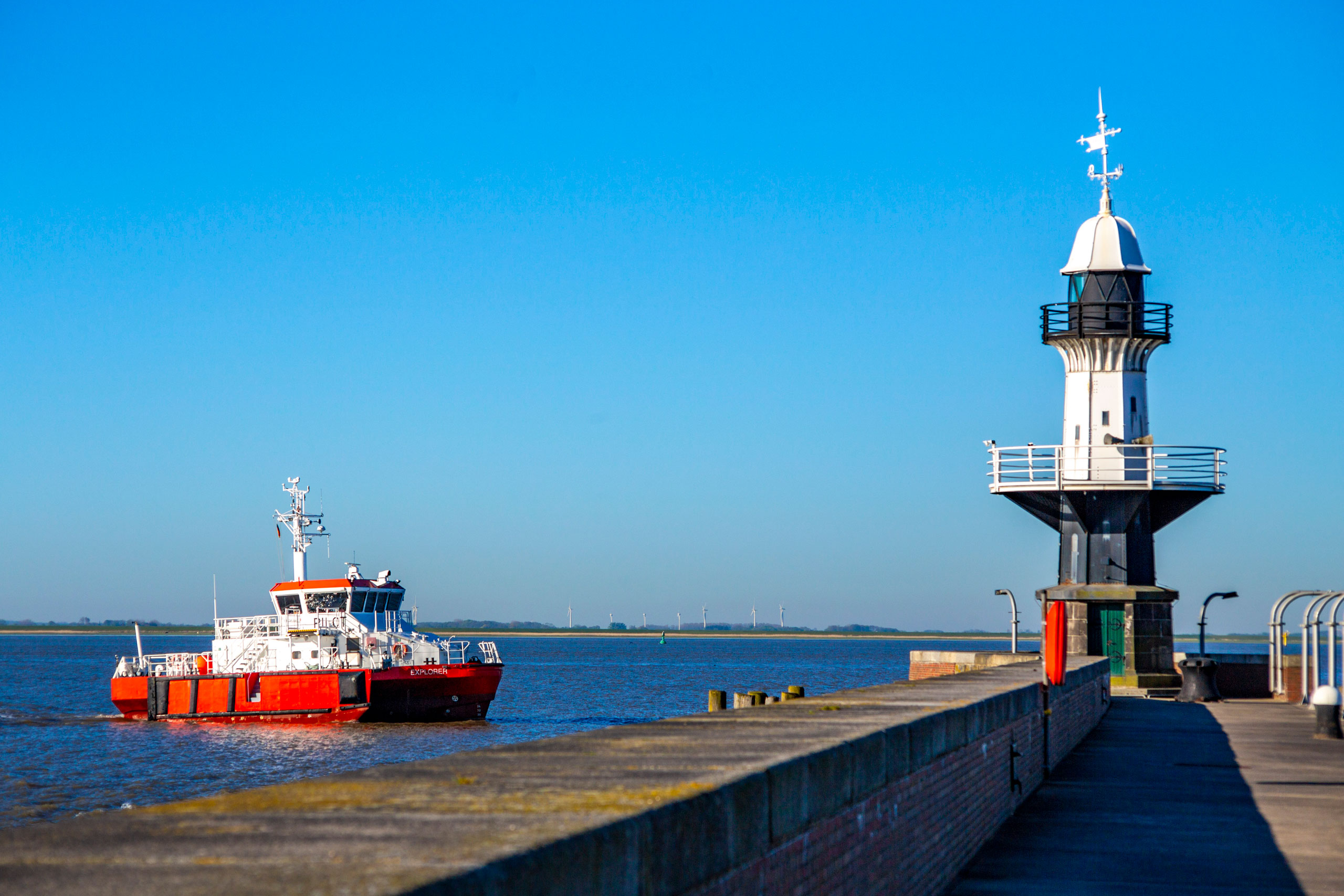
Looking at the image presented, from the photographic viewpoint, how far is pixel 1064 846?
1222 centimetres

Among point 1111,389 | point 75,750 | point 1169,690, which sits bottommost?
point 75,750

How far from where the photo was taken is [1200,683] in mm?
33219

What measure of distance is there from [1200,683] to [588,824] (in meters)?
Result: 31.5

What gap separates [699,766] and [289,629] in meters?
52.3

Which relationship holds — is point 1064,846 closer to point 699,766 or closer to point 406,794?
point 699,766

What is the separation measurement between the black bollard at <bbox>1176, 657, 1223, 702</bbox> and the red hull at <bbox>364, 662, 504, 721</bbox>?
1167 inches

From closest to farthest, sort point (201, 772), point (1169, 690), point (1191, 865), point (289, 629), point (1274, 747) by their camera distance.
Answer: point (1191, 865)
point (1274, 747)
point (1169, 690)
point (201, 772)
point (289, 629)

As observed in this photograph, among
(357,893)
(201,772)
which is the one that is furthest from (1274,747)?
(201,772)

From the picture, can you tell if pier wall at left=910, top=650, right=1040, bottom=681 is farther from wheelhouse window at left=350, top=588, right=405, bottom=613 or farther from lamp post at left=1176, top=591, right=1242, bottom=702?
wheelhouse window at left=350, top=588, right=405, bottom=613

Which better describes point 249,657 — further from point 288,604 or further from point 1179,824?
point 1179,824

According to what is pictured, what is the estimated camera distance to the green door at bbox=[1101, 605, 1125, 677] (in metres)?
35.3

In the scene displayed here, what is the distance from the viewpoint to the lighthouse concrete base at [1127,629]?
3512 centimetres

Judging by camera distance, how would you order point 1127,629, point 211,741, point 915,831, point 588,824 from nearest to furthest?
point 588,824
point 915,831
point 1127,629
point 211,741

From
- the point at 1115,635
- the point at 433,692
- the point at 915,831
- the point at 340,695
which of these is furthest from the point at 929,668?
the point at 915,831
